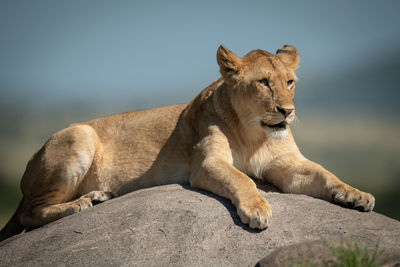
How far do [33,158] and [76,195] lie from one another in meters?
0.92

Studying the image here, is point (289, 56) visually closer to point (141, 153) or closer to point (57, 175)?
point (141, 153)

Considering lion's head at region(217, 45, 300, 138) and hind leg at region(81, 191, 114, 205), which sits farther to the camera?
hind leg at region(81, 191, 114, 205)

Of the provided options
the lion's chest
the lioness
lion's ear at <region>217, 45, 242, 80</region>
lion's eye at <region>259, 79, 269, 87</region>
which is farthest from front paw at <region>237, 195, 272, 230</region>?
lion's ear at <region>217, 45, 242, 80</region>

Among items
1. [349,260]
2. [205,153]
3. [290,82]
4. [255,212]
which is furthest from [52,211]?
[349,260]

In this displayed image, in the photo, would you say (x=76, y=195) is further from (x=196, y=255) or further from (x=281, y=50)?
(x=281, y=50)

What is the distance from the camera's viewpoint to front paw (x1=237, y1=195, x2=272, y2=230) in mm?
4473

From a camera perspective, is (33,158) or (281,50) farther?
(33,158)

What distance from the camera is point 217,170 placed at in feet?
17.2

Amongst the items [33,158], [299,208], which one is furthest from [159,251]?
[33,158]

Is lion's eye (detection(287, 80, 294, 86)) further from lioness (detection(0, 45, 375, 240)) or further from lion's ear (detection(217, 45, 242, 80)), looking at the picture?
lion's ear (detection(217, 45, 242, 80))

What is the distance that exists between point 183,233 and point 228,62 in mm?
2344

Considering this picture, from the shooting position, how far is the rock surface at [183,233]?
432 centimetres

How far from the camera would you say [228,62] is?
229 inches

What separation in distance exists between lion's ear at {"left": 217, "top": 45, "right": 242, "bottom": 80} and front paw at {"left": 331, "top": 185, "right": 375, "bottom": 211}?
1894mm
